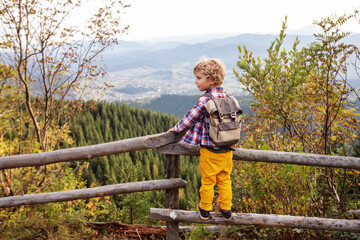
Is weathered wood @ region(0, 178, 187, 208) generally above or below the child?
below

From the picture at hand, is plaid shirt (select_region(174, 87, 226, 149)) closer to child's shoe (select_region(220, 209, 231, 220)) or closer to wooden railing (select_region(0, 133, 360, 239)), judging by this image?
wooden railing (select_region(0, 133, 360, 239))

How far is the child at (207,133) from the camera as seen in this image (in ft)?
8.15

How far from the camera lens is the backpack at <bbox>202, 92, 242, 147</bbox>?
7.73 ft

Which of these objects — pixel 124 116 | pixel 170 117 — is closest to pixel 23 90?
pixel 124 116

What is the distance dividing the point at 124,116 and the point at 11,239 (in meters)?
71.1

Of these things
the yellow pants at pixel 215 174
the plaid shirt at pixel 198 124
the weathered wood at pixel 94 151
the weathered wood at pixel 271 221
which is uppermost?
the plaid shirt at pixel 198 124

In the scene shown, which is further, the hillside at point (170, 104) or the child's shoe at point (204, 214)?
the hillside at point (170, 104)

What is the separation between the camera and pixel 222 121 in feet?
7.76

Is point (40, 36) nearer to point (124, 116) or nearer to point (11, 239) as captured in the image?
point (11, 239)

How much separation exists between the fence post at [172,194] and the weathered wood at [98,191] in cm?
9

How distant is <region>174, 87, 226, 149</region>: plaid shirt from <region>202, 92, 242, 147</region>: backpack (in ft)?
0.34

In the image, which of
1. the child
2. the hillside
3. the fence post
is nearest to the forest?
the fence post

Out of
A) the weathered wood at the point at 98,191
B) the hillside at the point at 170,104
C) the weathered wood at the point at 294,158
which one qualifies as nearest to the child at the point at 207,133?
the weathered wood at the point at 294,158

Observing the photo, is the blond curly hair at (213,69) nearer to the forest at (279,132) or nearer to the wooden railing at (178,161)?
the wooden railing at (178,161)
